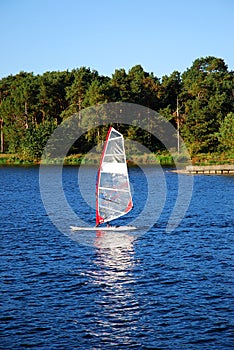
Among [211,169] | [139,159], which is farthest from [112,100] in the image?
[211,169]

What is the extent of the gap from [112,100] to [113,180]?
9966cm

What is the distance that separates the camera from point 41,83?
150 m

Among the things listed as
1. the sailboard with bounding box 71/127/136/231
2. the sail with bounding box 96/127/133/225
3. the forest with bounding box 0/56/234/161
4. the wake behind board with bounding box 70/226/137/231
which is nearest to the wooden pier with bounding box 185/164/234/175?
the forest with bounding box 0/56/234/161

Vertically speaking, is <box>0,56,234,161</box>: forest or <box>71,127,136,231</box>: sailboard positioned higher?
<box>0,56,234,161</box>: forest

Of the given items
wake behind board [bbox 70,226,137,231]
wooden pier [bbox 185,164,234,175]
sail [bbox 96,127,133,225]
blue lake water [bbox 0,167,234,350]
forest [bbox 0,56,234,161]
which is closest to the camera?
blue lake water [bbox 0,167,234,350]

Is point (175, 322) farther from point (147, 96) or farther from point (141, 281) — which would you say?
point (147, 96)

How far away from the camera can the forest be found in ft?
419

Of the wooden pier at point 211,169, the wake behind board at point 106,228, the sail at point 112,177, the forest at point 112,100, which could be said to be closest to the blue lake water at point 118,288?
the wake behind board at point 106,228

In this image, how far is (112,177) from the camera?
41000mm

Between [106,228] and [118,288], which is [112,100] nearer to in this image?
[106,228]

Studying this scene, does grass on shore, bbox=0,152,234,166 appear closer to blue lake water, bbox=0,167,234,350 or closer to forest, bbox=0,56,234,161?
forest, bbox=0,56,234,161

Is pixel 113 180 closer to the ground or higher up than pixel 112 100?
closer to the ground

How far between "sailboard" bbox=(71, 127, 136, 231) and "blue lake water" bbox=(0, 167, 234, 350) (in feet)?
8.65

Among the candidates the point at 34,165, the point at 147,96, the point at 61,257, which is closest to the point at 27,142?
the point at 34,165
